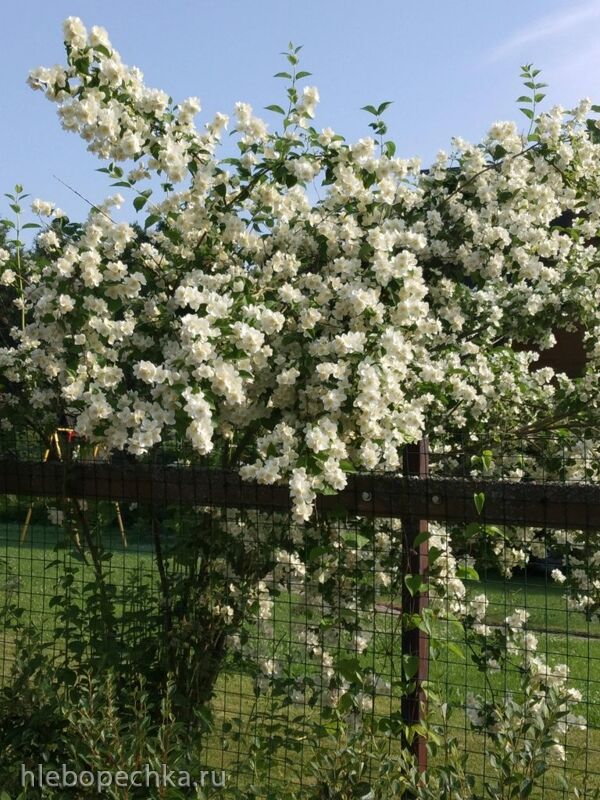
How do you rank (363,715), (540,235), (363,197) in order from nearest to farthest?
1. (363,715)
2. (363,197)
3. (540,235)

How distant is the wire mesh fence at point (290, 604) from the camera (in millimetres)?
2934

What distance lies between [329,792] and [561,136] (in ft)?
9.99

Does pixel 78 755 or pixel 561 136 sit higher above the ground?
pixel 561 136

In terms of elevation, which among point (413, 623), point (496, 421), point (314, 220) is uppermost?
point (314, 220)

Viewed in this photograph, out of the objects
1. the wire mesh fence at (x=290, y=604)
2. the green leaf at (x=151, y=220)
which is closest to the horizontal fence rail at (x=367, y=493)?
the wire mesh fence at (x=290, y=604)

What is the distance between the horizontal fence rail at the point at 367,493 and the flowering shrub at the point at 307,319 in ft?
0.42

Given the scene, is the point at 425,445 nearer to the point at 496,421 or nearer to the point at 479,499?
the point at 479,499

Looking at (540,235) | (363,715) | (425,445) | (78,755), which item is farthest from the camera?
(540,235)

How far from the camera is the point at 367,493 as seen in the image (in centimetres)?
309

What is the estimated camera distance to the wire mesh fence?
2934mm

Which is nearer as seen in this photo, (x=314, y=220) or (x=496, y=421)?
(x=314, y=220)

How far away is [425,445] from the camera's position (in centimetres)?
→ 323

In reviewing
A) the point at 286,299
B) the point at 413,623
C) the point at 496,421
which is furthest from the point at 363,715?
the point at 496,421

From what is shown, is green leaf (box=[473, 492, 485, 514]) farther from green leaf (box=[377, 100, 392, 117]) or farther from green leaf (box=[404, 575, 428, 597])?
green leaf (box=[377, 100, 392, 117])
